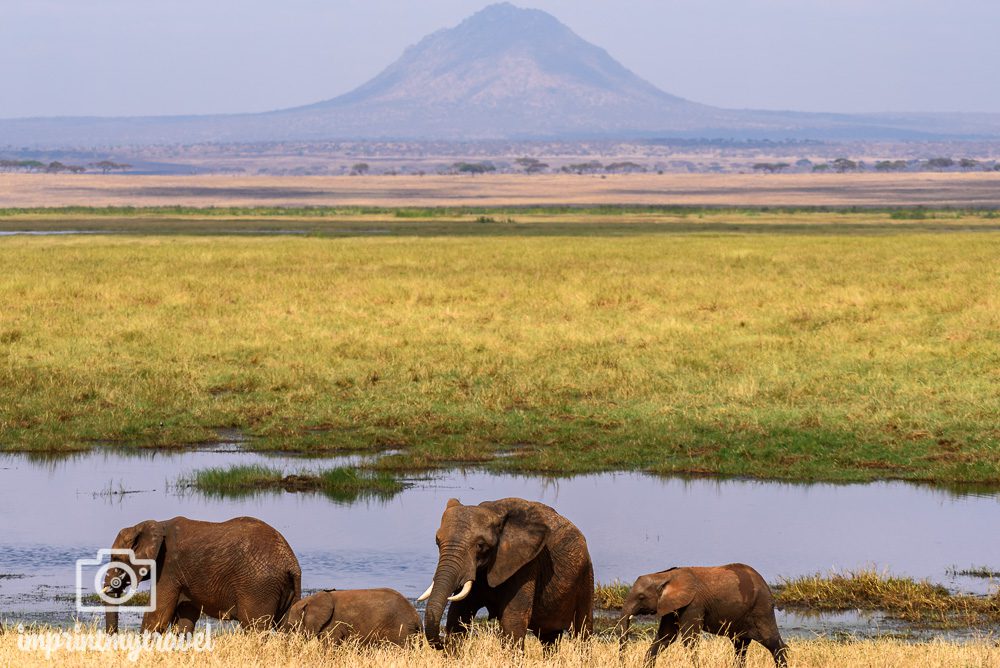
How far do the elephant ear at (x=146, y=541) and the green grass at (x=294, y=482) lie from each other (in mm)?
7446

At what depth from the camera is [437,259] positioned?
52375mm

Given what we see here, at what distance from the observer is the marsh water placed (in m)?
14.3

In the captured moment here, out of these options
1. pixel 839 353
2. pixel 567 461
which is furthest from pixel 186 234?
pixel 567 461

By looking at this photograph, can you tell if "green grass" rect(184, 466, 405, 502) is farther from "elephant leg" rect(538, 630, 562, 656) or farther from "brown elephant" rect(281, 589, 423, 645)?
"elephant leg" rect(538, 630, 562, 656)

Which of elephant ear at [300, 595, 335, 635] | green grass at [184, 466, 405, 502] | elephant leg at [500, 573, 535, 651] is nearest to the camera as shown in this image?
elephant leg at [500, 573, 535, 651]

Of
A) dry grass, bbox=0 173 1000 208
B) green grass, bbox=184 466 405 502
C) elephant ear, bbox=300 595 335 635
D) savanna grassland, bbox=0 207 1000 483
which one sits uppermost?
elephant ear, bbox=300 595 335 635

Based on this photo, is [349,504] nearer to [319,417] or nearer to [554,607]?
[319,417]

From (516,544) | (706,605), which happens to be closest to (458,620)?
(516,544)

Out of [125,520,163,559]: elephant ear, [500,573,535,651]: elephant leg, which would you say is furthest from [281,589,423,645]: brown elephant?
[125,520,163,559]: elephant ear

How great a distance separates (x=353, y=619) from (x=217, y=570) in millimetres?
1099

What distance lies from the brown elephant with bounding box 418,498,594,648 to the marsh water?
310 cm

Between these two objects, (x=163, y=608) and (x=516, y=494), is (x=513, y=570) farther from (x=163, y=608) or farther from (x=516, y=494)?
(x=516, y=494)

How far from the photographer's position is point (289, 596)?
1079 centimetres

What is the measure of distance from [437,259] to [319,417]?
29.6 metres
